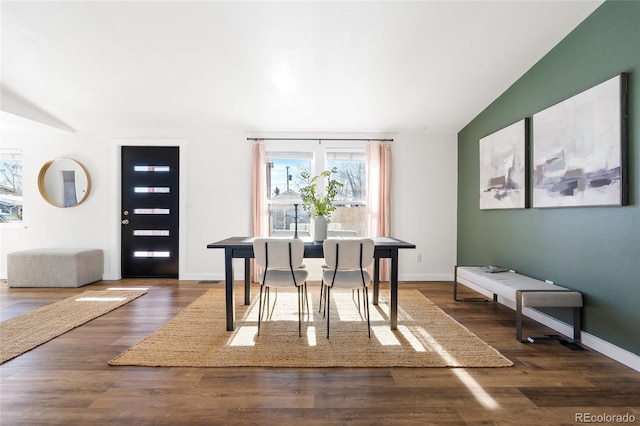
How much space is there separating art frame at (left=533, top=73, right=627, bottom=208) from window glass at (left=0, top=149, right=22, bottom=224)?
7300 millimetres

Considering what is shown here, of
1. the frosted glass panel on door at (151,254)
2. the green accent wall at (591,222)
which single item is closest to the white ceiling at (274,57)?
the green accent wall at (591,222)

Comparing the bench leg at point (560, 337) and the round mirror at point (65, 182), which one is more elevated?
the round mirror at point (65, 182)

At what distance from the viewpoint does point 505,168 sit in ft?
11.8

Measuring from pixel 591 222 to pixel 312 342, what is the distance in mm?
2504

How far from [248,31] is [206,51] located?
0.57 metres

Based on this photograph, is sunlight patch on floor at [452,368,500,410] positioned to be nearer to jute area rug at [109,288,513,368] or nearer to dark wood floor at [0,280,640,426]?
dark wood floor at [0,280,640,426]

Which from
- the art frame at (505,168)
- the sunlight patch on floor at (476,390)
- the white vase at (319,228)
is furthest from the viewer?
the art frame at (505,168)

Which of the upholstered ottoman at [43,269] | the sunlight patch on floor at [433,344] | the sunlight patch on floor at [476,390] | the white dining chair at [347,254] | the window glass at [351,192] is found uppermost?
the window glass at [351,192]

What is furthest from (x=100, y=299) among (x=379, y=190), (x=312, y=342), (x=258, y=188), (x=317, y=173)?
(x=379, y=190)

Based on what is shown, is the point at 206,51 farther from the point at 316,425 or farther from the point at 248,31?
the point at 316,425

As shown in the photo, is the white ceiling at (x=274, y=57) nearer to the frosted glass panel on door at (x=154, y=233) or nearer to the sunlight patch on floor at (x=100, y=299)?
the frosted glass panel on door at (x=154, y=233)

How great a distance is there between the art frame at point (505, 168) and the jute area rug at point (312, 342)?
155 centimetres

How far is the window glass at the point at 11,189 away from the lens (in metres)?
4.90

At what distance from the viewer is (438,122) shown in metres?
4.55
